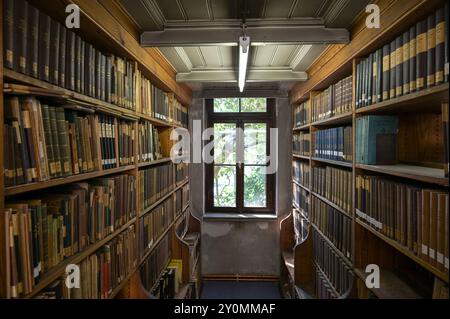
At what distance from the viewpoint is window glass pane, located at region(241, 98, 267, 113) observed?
4.55 meters

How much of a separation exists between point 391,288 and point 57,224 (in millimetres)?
1626

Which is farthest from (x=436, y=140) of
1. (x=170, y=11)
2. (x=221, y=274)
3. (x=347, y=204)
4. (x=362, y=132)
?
(x=221, y=274)

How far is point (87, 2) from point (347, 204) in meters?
1.90

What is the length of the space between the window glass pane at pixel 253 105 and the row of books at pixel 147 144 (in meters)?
2.05

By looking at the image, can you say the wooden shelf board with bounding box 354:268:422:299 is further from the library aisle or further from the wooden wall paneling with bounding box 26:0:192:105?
the wooden wall paneling with bounding box 26:0:192:105

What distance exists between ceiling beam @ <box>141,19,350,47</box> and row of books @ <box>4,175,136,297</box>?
96cm

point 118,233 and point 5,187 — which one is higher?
point 5,187

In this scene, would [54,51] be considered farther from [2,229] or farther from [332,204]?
[332,204]

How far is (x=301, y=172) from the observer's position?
372cm

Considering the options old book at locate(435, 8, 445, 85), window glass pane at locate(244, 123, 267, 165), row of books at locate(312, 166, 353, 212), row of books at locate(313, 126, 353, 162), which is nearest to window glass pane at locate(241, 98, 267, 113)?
window glass pane at locate(244, 123, 267, 165)

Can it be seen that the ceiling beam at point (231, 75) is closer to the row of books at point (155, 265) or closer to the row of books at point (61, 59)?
the row of books at point (61, 59)

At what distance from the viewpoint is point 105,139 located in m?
1.66

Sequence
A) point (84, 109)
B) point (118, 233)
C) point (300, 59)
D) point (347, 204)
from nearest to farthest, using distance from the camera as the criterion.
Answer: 1. point (84, 109)
2. point (118, 233)
3. point (347, 204)
4. point (300, 59)
